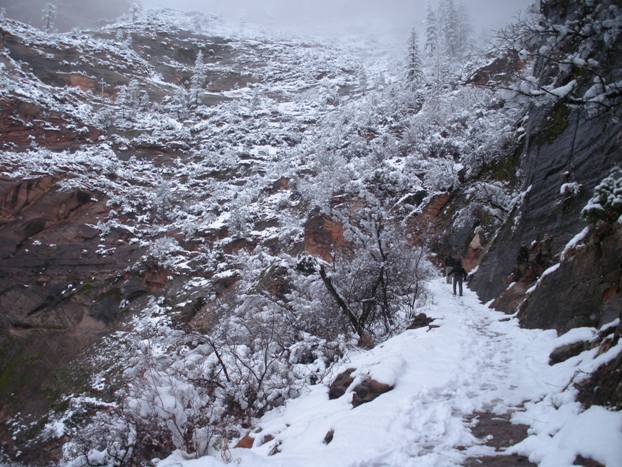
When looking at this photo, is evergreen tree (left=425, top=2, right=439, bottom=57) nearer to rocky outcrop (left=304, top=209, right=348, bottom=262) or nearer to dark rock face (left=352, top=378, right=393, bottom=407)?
rocky outcrop (left=304, top=209, right=348, bottom=262)

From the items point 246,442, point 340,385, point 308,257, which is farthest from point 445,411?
point 308,257

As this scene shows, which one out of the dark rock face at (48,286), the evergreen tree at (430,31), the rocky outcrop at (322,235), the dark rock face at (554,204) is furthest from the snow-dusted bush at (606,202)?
the evergreen tree at (430,31)

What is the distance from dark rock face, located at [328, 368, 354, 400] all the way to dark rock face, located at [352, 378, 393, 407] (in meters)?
0.63

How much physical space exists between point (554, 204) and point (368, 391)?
20.9 feet

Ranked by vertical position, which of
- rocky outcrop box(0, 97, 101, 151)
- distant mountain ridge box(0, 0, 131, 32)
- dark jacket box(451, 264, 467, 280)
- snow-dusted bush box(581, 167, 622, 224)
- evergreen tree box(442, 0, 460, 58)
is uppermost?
distant mountain ridge box(0, 0, 131, 32)

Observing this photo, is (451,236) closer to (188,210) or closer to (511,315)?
(511,315)

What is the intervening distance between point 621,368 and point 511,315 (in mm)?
5608

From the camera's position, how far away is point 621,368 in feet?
11.0

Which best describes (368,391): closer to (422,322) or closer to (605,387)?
(605,387)

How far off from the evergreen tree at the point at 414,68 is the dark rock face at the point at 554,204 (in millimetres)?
29615

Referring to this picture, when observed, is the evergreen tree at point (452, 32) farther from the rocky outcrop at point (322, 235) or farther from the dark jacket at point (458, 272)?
the dark jacket at point (458, 272)

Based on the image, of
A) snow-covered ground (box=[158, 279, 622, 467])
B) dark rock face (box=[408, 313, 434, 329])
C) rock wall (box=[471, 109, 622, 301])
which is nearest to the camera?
snow-covered ground (box=[158, 279, 622, 467])

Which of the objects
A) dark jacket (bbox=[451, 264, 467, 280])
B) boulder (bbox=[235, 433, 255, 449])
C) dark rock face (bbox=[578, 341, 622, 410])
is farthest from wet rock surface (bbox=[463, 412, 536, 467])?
dark jacket (bbox=[451, 264, 467, 280])

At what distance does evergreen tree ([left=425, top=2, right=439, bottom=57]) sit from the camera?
66188mm
